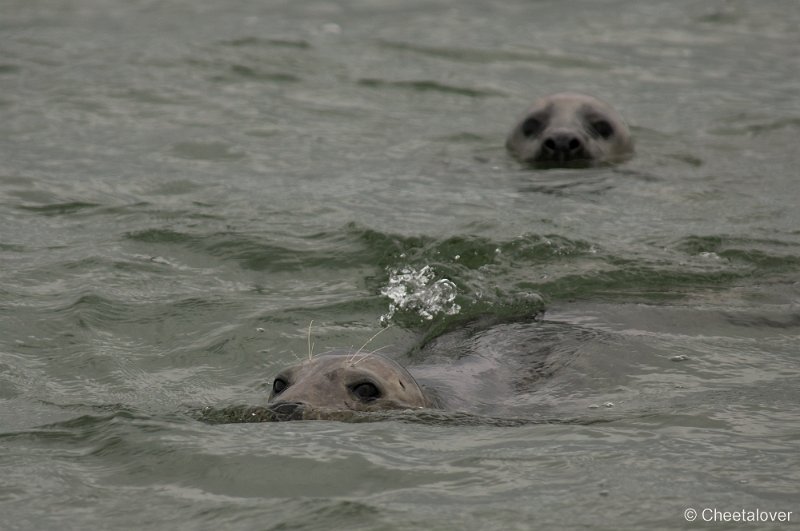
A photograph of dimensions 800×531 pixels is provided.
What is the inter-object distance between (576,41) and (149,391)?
10211 millimetres

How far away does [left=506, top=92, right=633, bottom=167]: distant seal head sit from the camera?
11219mm

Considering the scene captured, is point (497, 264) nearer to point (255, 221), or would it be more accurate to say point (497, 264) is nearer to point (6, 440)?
point (255, 221)

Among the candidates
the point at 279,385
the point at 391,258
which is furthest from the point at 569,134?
the point at 279,385

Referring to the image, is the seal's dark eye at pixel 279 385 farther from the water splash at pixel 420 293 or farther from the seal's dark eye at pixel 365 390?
the water splash at pixel 420 293

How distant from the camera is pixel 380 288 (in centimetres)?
816

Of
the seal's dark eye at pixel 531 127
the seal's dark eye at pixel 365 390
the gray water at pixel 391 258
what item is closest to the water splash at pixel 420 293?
the gray water at pixel 391 258

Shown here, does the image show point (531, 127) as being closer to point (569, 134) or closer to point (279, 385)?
point (569, 134)

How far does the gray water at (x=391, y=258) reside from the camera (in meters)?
5.17

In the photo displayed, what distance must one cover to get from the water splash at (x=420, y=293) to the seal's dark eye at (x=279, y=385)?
180 centimetres

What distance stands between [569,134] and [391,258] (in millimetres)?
2992

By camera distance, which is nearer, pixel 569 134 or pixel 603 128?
pixel 569 134

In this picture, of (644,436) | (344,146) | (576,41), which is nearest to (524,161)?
(344,146)

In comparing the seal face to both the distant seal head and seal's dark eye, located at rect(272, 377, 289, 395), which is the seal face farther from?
the distant seal head

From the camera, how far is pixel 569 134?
1123cm
